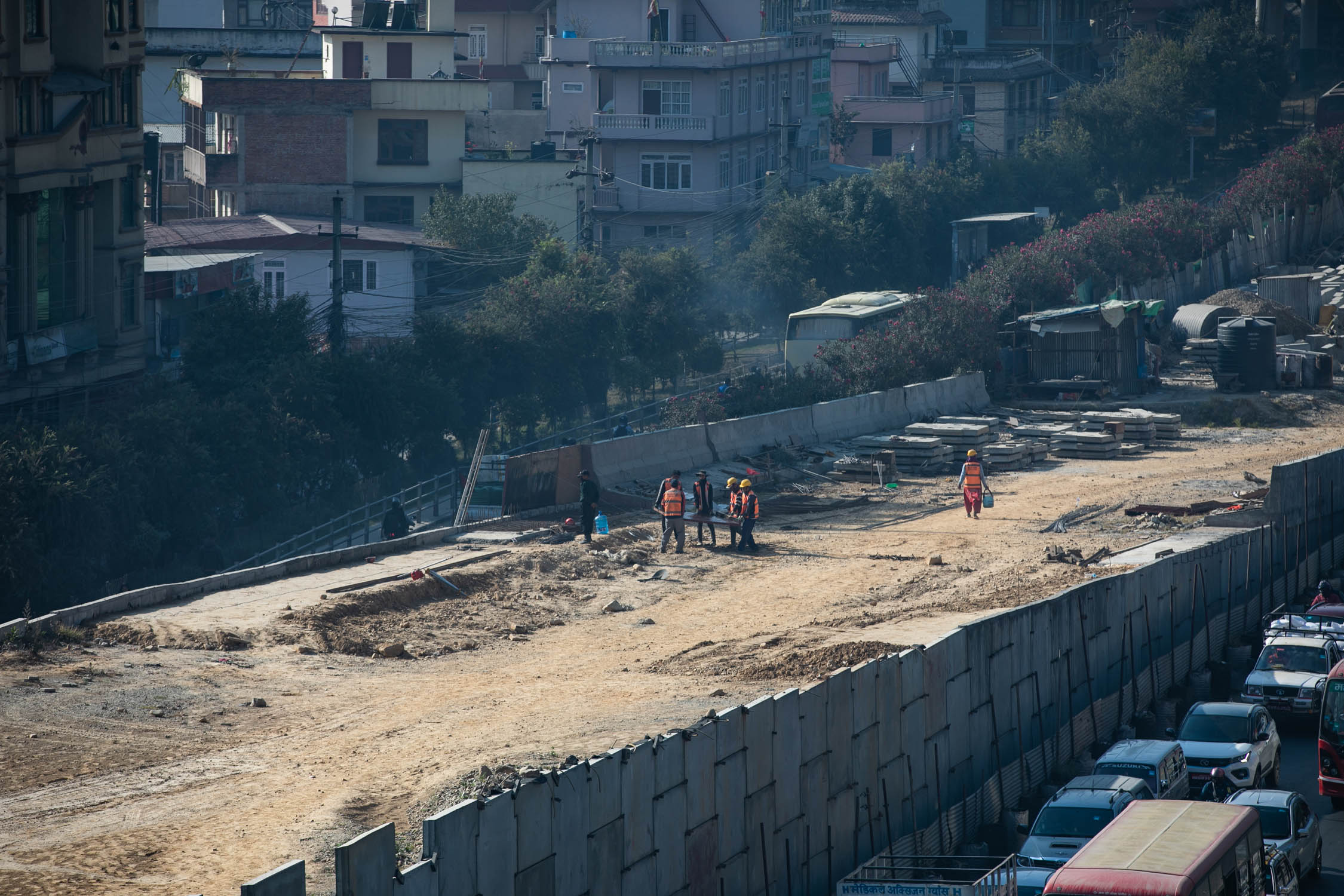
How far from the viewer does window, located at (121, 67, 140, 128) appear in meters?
41.2

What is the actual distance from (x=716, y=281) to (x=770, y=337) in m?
4.00

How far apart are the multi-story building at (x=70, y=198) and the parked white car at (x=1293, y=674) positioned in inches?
1047

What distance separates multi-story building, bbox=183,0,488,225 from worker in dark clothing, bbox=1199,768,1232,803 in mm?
46461

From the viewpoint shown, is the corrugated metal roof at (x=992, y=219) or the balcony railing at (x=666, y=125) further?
the corrugated metal roof at (x=992, y=219)

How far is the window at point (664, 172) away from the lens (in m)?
67.6

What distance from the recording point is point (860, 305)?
51.4 meters

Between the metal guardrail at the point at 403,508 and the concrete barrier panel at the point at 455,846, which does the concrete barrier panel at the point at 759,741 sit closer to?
the concrete barrier panel at the point at 455,846

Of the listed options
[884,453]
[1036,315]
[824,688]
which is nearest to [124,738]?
[824,688]

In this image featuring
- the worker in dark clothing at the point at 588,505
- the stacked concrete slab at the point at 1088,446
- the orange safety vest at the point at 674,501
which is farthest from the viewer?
the stacked concrete slab at the point at 1088,446

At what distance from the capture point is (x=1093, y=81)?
4040 inches

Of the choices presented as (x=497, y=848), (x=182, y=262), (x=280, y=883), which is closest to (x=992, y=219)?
(x=182, y=262)

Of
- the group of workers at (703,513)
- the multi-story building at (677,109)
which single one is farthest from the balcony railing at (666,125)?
the group of workers at (703,513)

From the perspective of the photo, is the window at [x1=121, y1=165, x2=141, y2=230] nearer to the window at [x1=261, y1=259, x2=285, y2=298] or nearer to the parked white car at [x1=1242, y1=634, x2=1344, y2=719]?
the window at [x1=261, y1=259, x2=285, y2=298]

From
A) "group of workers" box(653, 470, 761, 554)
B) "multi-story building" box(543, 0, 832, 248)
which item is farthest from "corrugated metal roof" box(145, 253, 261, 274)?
"group of workers" box(653, 470, 761, 554)
